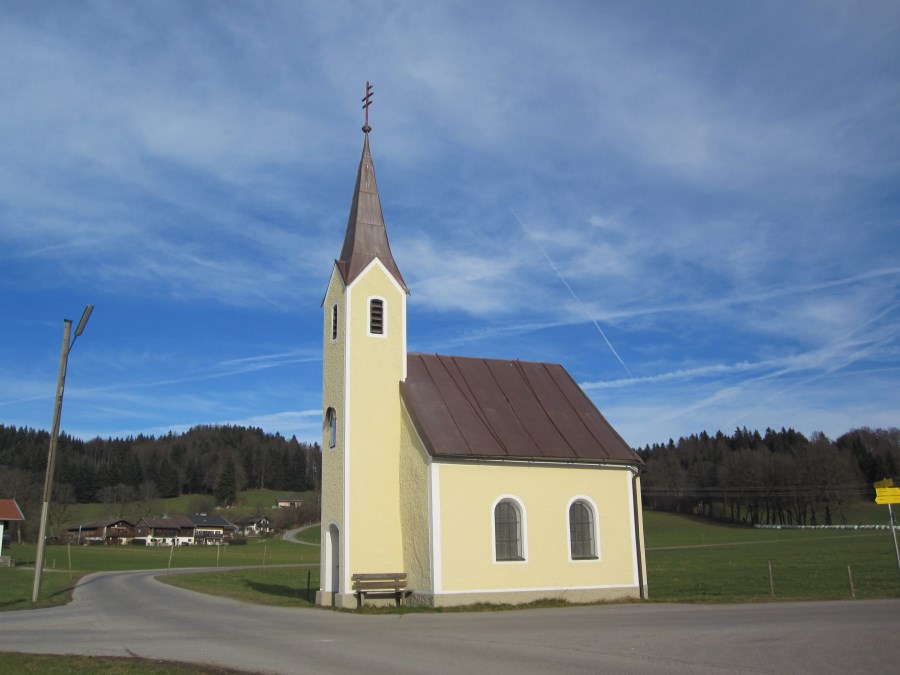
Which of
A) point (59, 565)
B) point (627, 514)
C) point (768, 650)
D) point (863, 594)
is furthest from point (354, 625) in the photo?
point (59, 565)

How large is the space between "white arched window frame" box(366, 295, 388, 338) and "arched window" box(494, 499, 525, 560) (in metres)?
6.92

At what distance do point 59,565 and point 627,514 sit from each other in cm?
5144

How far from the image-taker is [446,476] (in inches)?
909

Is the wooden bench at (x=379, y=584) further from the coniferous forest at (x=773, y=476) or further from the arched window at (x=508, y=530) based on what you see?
the coniferous forest at (x=773, y=476)

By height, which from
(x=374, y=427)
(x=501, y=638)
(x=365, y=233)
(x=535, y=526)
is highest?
(x=365, y=233)

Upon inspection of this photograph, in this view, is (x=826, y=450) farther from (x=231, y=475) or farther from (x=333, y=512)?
(x=231, y=475)

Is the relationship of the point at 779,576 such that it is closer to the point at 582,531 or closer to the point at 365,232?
the point at 582,531

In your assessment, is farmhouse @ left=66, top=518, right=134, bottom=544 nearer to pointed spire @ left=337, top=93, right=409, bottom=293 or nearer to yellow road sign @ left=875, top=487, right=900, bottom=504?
pointed spire @ left=337, top=93, right=409, bottom=293

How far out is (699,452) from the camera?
442ft

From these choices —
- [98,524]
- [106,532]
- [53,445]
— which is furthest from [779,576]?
[98,524]

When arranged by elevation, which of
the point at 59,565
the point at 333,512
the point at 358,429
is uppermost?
the point at 358,429

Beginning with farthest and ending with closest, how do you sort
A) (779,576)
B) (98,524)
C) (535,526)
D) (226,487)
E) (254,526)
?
(226,487), (254,526), (98,524), (779,576), (535,526)

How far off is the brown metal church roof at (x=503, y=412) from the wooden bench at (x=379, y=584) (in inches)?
159

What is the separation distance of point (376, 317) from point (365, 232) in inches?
132
